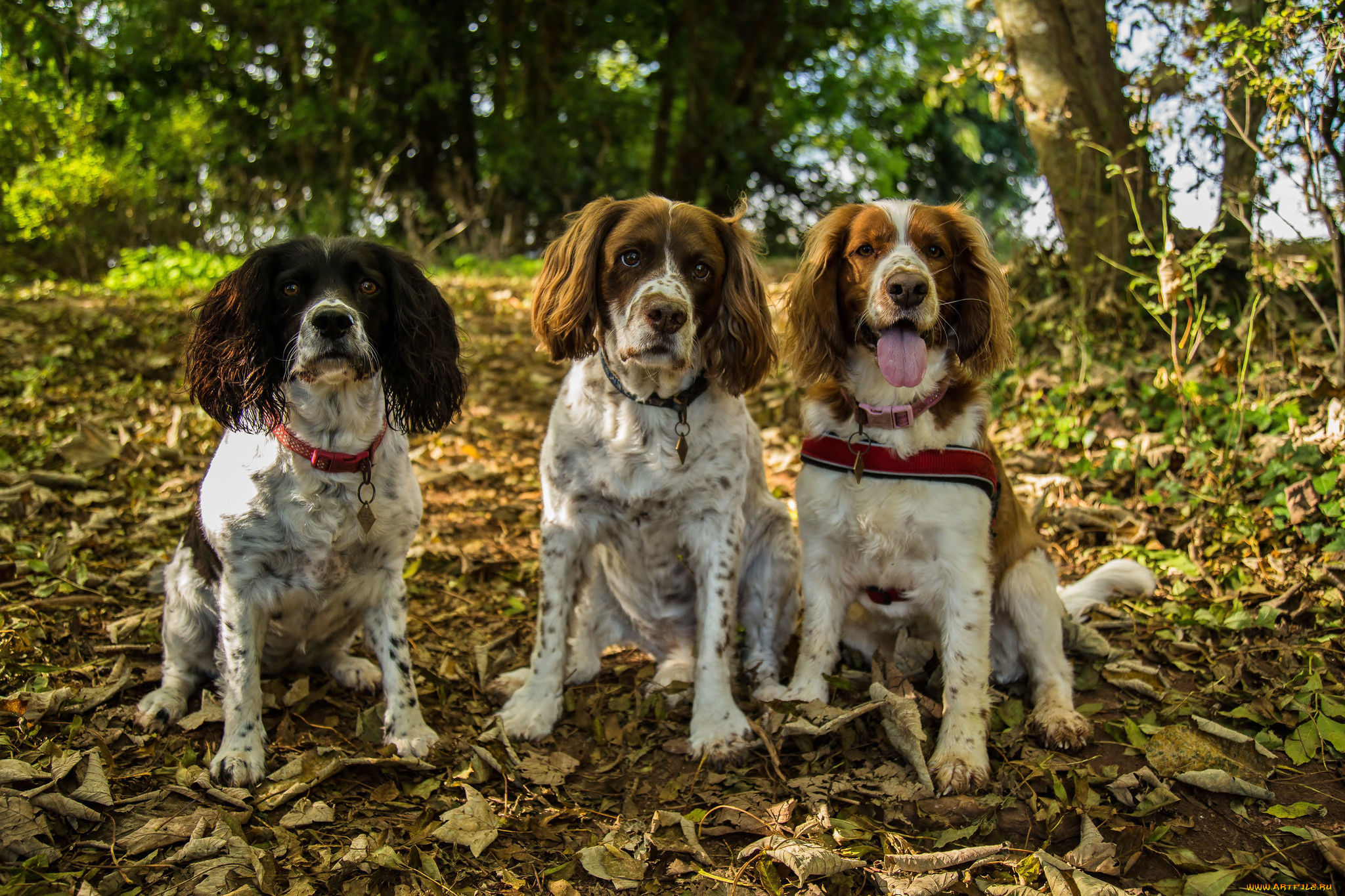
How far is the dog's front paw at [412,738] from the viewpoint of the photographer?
9.73 feet

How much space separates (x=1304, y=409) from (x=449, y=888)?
4.29 metres

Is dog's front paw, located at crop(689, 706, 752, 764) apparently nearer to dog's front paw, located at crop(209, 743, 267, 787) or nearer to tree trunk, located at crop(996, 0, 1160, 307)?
dog's front paw, located at crop(209, 743, 267, 787)

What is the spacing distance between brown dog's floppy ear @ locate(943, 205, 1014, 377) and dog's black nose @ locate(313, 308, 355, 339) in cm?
Answer: 195

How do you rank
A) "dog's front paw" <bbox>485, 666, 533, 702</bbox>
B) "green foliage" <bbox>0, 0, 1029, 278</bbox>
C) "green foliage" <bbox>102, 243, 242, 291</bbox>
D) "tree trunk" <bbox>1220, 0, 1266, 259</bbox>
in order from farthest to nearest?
1. "green foliage" <bbox>0, 0, 1029, 278</bbox>
2. "green foliage" <bbox>102, 243, 242, 291</bbox>
3. "tree trunk" <bbox>1220, 0, 1266, 259</bbox>
4. "dog's front paw" <bbox>485, 666, 533, 702</bbox>

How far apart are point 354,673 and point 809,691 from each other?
165 cm

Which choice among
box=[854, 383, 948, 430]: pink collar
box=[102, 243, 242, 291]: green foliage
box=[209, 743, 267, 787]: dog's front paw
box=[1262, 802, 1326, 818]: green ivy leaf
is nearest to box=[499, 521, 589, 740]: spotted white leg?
box=[209, 743, 267, 787]: dog's front paw

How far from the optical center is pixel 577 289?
10.5 feet

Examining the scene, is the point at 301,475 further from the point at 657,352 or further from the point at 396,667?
the point at 657,352

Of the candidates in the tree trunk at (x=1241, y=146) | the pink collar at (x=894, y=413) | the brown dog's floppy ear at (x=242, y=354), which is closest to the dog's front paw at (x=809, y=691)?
the pink collar at (x=894, y=413)

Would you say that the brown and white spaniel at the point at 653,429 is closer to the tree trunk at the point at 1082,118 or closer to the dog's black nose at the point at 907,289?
the dog's black nose at the point at 907,289

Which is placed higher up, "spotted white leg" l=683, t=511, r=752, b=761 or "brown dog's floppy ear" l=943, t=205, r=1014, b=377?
"brown dog's floppy ear" l=943, t=205, r=1014, b=377

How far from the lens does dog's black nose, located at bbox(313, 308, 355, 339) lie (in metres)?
2.72

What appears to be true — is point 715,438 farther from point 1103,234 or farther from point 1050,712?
point 1103,234

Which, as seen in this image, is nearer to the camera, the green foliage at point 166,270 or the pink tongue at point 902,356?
the pink tongue at point 902,356
